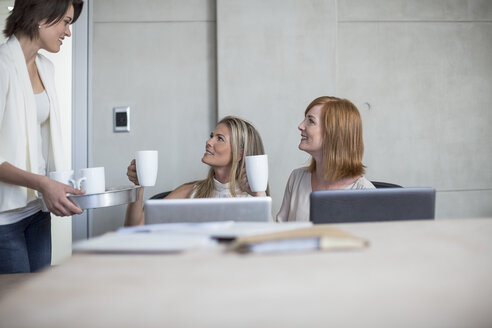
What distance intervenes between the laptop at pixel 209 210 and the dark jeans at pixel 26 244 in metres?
0.98

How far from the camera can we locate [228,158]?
2318mm

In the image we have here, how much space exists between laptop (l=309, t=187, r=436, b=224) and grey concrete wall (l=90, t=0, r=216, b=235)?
1.87m

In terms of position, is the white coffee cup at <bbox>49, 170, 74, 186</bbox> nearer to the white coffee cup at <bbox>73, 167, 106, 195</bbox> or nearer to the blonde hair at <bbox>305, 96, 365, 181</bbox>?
the white coffee cup at <bbox>73, 167, 106, 195</bbox>

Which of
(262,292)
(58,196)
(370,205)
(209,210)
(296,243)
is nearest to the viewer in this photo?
(262,292)

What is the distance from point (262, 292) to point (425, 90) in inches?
117

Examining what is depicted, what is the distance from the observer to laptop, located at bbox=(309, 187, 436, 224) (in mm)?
1143

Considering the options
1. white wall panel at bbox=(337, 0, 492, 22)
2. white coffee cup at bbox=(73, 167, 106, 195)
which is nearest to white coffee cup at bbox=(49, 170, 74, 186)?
white coffee cup at bbox=(73, 167, 106, 195)

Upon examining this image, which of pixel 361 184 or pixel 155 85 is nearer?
pixel 361 184

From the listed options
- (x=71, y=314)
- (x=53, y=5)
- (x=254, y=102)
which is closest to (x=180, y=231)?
(x=71, y=314)

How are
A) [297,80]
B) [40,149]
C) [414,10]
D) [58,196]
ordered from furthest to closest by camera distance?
[414,10], [297,80], [40,149], [58,196]

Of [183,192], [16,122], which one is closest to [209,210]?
[16,122]

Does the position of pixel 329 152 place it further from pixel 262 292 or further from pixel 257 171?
pixel 262 292

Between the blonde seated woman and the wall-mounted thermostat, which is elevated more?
the wall-mounted thermostat

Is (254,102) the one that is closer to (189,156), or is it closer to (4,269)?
(189,156)
